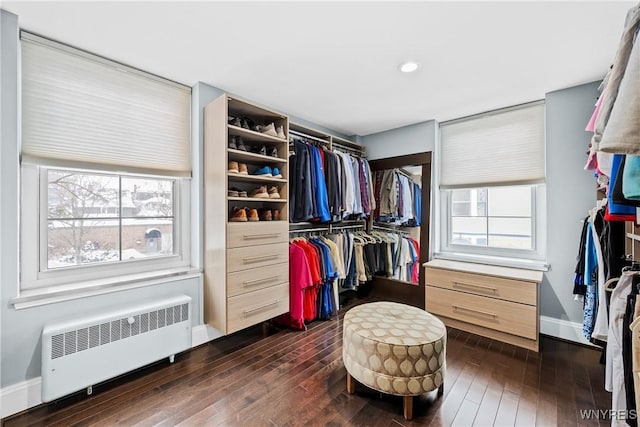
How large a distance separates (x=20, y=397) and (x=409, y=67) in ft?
10.9

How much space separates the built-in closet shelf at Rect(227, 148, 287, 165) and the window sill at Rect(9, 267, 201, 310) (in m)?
1.06

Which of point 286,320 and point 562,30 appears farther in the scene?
point 286,320

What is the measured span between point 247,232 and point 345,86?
61.6 inches

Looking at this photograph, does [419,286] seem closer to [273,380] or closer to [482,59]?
[273,380]

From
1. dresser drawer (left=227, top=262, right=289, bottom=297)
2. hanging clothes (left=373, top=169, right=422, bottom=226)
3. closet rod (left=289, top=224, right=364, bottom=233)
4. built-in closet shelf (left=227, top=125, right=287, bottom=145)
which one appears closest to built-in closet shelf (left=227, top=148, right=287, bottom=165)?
built-in closet shelf (left=227, top=125, right=287, bottom=145)

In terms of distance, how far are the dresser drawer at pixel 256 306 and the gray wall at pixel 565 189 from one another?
2496 mm

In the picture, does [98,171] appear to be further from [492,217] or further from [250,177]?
[492,217]

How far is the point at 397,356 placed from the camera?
1.48m

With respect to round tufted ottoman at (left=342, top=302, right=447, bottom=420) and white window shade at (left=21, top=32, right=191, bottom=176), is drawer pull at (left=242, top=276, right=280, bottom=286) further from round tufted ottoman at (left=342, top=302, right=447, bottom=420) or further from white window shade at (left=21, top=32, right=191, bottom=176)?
white window shade at (left=21, top=32, right=191, bottom=176)

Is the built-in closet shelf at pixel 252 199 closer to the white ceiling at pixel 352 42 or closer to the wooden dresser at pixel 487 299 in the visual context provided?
the white ceiling at pixel 352 42

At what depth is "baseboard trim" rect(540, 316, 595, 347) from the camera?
2306mm

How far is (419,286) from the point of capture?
3211mm

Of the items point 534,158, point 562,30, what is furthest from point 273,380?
point 534,158

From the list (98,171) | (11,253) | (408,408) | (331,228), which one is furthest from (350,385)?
(98,171)
